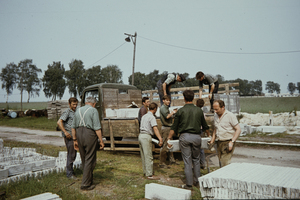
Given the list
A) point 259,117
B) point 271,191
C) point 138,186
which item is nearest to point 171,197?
point 138,186

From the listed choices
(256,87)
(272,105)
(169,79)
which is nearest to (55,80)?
(272,105)

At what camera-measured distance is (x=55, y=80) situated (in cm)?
5397

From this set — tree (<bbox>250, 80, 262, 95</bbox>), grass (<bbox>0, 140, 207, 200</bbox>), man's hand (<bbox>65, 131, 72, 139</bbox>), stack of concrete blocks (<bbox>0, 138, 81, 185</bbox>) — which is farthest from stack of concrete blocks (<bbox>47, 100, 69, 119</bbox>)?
tree (<bbox>250, 80, 262, 95</bbox>)

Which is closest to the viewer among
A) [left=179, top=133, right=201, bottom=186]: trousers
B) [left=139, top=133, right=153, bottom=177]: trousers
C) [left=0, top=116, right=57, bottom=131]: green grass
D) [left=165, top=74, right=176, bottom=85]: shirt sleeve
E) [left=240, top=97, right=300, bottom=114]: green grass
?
[left=179, top=133, right=201, bottom=186]: trousers

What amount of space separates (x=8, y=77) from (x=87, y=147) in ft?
221

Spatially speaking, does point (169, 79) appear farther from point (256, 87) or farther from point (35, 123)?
point (256, 87)

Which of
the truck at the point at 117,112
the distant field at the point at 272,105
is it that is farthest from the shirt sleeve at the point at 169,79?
the distant field at the point at 272,105

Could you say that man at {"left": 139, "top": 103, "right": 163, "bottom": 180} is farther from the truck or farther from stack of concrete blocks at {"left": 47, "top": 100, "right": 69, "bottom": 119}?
stack of concrete blocks at {"left": 47, "top": 100, "right": 69, "bottom": 119}

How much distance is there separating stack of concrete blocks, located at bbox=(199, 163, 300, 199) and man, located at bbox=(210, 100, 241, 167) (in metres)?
0.98

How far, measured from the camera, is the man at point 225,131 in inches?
161

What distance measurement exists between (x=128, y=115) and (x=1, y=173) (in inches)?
179

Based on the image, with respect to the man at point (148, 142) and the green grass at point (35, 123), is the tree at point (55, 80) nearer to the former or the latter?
the green grass at point (35, 123)

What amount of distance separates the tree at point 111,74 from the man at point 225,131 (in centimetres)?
4621

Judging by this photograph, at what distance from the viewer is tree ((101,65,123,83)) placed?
164 feet
